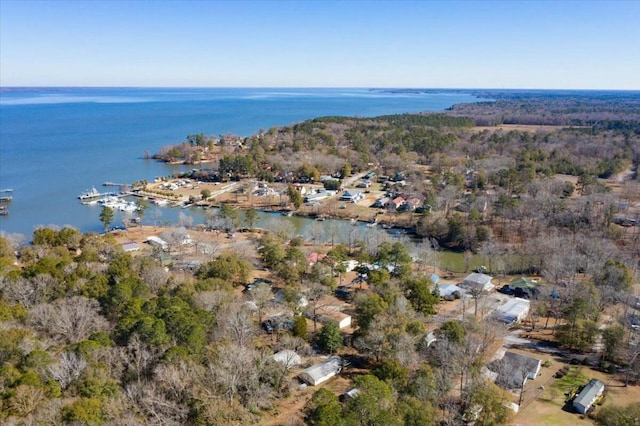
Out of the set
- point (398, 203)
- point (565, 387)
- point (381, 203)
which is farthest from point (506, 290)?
point (381, 203)

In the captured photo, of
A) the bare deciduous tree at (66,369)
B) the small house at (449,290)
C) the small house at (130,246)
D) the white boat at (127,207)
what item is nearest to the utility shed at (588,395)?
the small house at (449,290)

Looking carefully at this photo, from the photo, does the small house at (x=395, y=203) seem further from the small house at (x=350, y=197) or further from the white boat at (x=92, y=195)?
the white boat at (x=92, y=195)

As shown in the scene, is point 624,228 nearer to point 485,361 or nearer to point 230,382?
point 485,361

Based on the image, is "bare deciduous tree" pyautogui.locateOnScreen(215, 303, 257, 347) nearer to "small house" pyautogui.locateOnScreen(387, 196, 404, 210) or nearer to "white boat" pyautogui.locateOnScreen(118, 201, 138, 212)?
"small house" pyautogui.locateOnScreen(387, 196, 404, 210)

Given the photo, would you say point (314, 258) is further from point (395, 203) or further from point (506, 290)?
point (395, 203)

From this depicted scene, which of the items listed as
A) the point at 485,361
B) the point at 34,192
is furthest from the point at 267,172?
the point at 485,361
